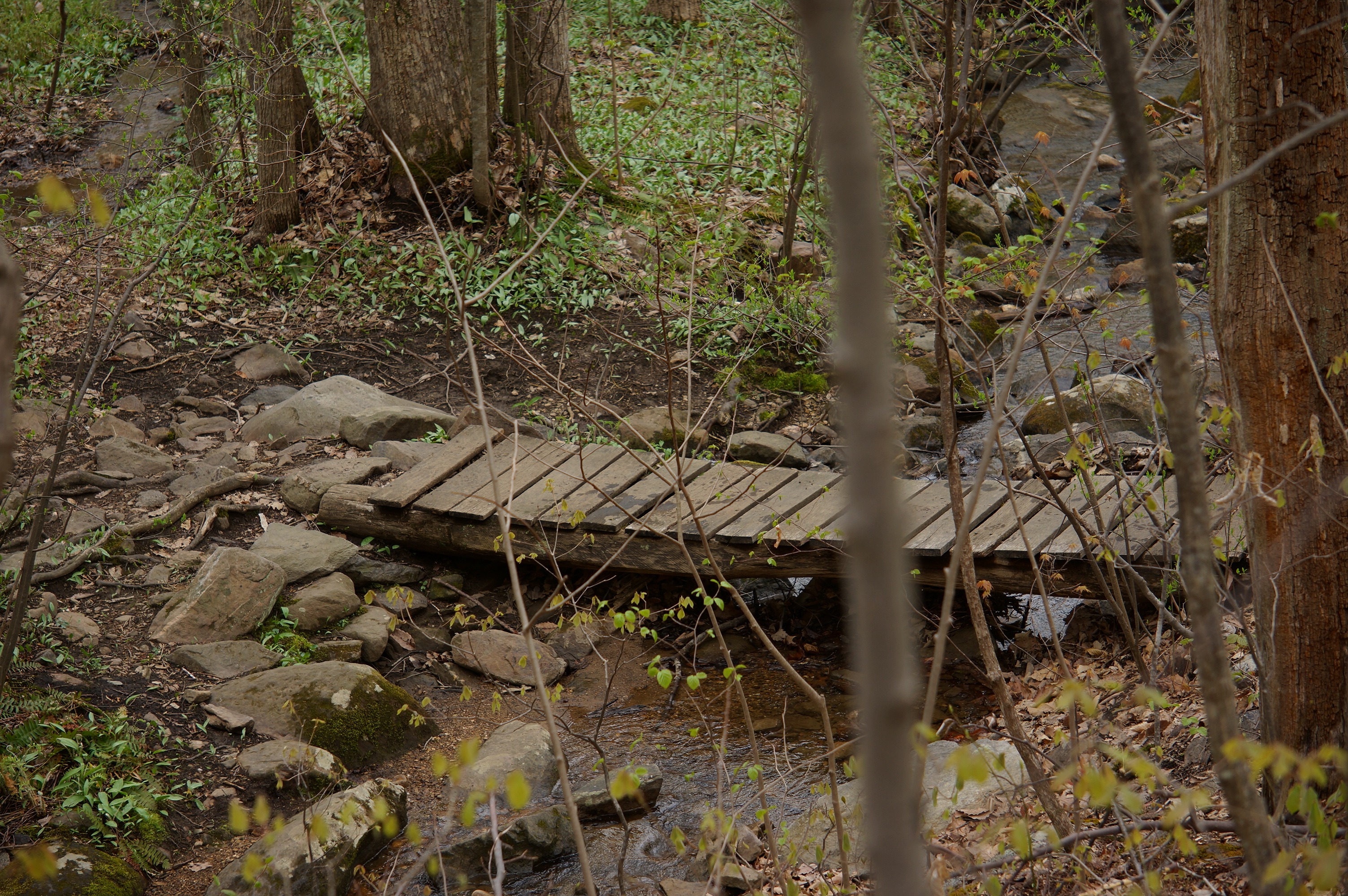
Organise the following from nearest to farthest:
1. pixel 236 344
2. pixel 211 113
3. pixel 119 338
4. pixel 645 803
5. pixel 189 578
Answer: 1. pixel 645 803
2. pixel 189 578
3. pixel 119 338
4. pixel 236 344
5. pixel 211 113

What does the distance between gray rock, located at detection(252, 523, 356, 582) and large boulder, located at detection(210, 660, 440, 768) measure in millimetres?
891

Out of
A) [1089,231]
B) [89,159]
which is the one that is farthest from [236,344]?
[1089,231]

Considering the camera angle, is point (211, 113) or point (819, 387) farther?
point (211, 113)

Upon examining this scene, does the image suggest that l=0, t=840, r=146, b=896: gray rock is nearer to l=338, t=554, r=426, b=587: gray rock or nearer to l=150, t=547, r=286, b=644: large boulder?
l=150, t=547, r=286, b=644: large boulder

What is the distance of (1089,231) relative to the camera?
10078 mm

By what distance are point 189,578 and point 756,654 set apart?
3161 mm

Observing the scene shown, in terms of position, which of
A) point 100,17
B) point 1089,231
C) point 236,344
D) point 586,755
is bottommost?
point 586,755

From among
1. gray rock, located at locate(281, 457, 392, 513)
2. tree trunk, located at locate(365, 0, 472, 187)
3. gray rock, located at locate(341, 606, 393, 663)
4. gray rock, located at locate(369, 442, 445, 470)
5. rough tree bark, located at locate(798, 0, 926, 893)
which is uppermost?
tree trunk, located at locate(365, 0, 472, 187)

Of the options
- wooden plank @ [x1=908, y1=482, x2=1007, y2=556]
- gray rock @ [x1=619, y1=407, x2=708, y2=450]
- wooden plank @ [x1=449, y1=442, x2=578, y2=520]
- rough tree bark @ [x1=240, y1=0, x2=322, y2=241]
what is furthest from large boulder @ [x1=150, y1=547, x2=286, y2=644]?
rough tree bark @ [x1=240, y1=0, x2=322, y2=241]

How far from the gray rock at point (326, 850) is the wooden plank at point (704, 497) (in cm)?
194

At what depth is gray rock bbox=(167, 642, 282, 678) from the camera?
4527 millimetres

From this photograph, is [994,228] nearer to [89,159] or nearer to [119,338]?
[119,338]

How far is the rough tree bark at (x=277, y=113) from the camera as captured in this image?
7.84m

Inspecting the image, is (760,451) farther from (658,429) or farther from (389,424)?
(389,424)
